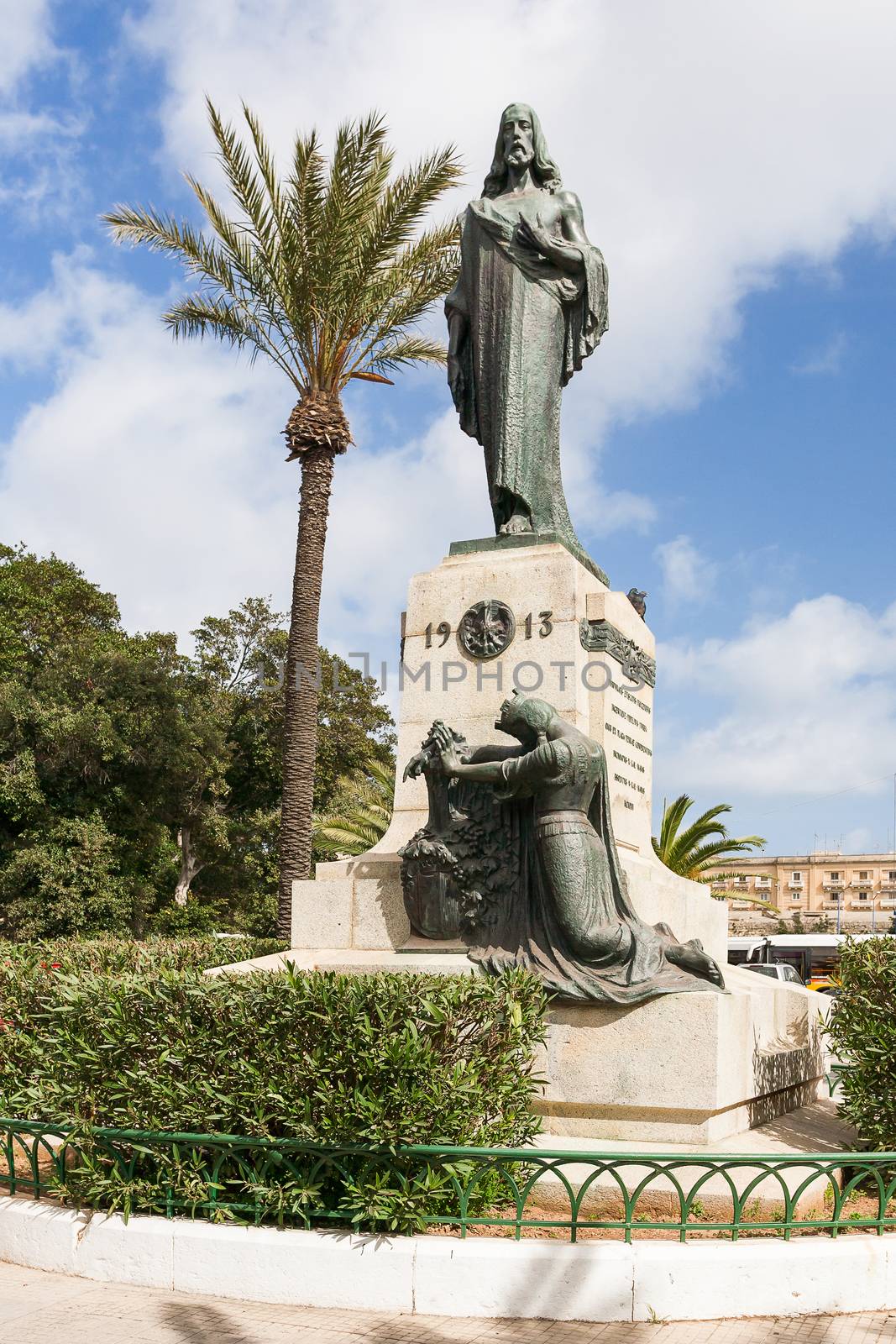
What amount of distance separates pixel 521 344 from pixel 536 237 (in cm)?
72

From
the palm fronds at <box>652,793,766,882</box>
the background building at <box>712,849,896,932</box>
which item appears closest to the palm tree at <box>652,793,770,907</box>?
the palm fronds at <box>652,793,766,882</box>

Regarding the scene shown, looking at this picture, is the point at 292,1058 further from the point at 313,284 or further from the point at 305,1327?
the point at 313,284

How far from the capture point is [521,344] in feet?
28.2

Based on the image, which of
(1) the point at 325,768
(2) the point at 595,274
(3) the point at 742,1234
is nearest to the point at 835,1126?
(3) the point at 742,1234

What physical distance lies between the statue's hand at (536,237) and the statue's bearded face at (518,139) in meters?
0.48

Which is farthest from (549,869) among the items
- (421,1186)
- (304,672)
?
(304,672)

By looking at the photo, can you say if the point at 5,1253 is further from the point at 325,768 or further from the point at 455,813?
the point at 325,768

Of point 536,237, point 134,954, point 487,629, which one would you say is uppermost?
point 536,237

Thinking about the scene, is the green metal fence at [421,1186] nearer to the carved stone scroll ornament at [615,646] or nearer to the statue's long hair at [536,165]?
the carved stone scroll ornament at [615,646]

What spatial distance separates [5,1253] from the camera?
5.18 meters

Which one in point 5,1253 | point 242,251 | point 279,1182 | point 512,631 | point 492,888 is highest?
point 242,251

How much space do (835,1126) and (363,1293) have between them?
365 cm

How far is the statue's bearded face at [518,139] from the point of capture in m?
8.67

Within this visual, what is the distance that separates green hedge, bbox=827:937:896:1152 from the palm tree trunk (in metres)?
10.4
